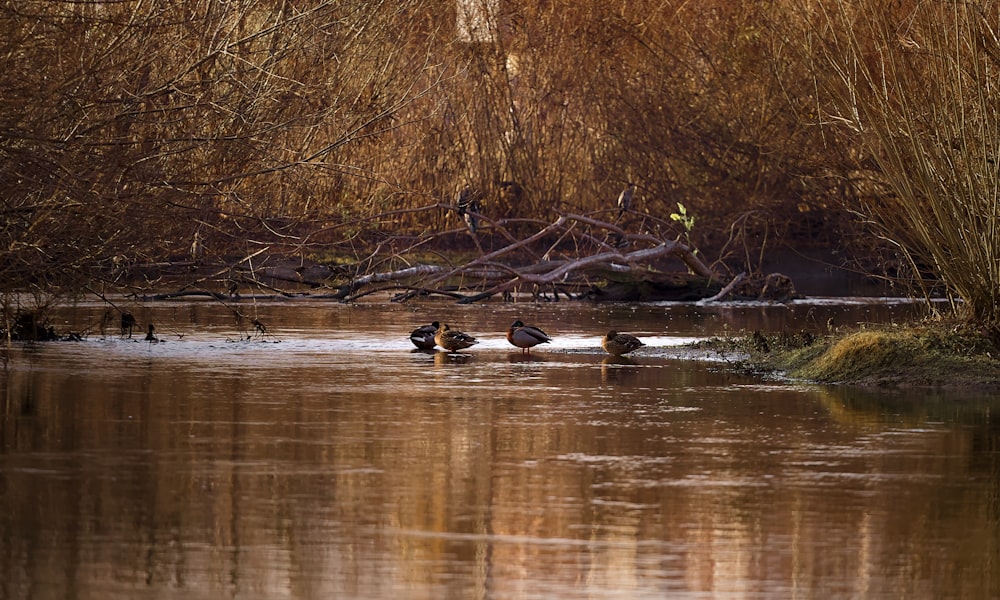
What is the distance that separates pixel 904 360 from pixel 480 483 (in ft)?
22.1

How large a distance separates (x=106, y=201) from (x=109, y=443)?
330 cm

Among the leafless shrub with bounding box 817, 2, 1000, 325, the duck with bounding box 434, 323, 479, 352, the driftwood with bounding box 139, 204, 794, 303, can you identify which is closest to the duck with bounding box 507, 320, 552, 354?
the duck with bounding box 434, 323, 479, 352

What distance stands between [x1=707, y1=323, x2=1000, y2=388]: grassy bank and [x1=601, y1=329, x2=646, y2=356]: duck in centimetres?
151

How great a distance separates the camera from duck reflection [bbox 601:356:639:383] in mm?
15258

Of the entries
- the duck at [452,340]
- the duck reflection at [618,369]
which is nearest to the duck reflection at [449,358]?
the duck at [452,340]

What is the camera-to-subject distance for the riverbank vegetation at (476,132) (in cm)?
1322

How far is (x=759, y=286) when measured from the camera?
2800 cm

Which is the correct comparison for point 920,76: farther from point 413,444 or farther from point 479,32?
point 479,32

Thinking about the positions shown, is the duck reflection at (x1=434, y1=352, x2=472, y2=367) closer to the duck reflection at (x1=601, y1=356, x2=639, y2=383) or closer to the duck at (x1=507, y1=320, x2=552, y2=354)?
the duck at (x1=507, y1=320, x2=552, y2=354)

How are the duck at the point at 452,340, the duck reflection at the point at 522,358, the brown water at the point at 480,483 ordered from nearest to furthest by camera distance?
the brown water at the point at 480,483, the duck reflection at the point at 522,358, the duck at the point at 452,340

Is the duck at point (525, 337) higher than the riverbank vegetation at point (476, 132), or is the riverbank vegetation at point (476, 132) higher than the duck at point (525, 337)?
the riverbank vegetation at point (476, 132)

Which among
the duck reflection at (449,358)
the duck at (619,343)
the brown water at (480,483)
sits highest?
the duck at (619,343)

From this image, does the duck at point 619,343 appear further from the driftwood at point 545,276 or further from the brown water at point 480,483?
the driftwood at point 545,276

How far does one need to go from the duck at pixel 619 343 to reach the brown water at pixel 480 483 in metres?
1.15
